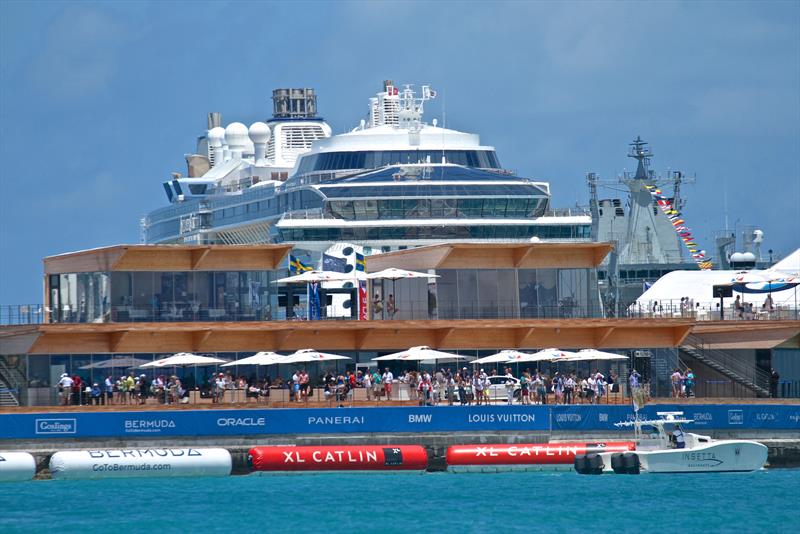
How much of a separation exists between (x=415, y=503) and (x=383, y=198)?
5789cm

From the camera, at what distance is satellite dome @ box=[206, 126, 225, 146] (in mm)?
172500

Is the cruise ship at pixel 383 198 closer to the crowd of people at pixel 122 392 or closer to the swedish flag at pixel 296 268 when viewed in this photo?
the swedish flag at pixel 296 268

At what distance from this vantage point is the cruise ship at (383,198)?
11362 cm

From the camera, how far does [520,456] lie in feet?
205

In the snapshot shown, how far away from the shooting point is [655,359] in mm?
71938

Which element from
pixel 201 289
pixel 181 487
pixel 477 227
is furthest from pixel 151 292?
pixel 477 227

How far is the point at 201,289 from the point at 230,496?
542 inches

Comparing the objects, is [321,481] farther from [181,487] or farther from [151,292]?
[151,292]

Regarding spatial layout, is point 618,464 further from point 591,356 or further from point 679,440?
point 591,356

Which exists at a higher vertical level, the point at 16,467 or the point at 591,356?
the point at 591,356

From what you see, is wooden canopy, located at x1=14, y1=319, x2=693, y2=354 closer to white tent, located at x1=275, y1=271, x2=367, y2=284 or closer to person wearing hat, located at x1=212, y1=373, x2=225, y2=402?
person wearing hat, located at x1=212, y1=373, x2=225, y2=402

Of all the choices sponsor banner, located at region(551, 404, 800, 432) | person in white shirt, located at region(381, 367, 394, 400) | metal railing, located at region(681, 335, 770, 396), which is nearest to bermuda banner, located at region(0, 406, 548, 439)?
sponsor banner, located at region(551, 404, 800, 432)

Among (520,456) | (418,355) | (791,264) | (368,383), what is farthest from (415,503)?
(791,264)

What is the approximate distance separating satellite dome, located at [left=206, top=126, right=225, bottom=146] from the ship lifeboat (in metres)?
112
